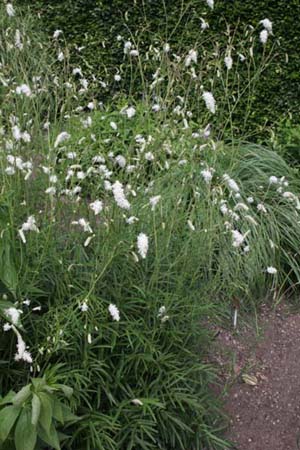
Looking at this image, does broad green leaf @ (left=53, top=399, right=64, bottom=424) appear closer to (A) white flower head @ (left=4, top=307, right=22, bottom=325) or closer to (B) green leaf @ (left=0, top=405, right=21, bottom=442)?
(B) green leaf @ (left=0, top=405, right=21, bottom=442)

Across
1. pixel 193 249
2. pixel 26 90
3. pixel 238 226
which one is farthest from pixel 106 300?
pixel 238 226

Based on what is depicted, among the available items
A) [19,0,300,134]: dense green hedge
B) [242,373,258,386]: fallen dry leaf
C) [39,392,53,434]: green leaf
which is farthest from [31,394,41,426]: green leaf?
[19,0,300,134]: dense green hedge

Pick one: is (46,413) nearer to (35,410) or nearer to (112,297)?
(35,410)

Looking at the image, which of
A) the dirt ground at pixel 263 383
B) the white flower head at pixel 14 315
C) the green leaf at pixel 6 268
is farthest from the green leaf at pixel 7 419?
the dirt ground at pixel 263 383

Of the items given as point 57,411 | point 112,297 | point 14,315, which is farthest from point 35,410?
point 112,297

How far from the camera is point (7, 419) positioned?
2137 millimetres

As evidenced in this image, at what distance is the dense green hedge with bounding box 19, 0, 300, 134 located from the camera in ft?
16.8

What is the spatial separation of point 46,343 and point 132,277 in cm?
49

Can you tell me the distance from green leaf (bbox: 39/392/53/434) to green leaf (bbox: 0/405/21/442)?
0.24 feet

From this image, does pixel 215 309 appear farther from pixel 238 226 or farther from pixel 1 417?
pixel 1 417

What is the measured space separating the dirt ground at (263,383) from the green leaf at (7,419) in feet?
3.45

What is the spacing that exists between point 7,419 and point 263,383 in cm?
167

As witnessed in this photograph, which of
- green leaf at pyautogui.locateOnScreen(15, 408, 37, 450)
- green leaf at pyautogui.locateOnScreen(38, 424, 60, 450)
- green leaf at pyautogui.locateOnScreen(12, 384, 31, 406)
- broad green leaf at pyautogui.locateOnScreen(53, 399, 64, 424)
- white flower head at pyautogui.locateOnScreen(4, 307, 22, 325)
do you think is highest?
white flower head at pyautogui.locateOnScreen(4, 307, 22, 325)

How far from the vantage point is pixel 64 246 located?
9.63 feet
